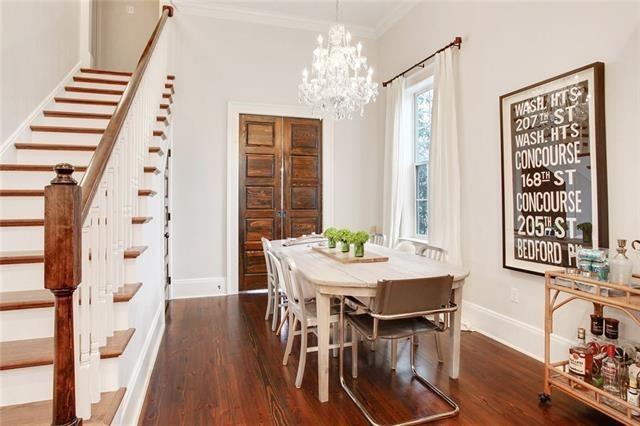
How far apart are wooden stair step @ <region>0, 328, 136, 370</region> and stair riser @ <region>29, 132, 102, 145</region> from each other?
6.60ft

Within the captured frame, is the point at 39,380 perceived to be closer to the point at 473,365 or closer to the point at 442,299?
the point at 442,299

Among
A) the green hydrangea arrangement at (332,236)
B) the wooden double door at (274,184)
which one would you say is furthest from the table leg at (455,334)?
the wooden double door at (274,184)

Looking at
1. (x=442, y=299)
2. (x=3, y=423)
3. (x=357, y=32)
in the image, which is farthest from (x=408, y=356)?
(x=357, y=32)

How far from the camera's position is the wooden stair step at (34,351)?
1583 mm

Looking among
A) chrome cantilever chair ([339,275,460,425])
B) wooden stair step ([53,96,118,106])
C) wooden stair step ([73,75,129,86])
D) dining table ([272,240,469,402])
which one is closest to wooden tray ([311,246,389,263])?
dining table ([272,240,469,402])

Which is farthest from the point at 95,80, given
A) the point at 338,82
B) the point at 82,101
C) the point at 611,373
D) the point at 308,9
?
the point at 611,373

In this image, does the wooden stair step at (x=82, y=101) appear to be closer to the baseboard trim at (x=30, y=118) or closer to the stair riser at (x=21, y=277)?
the baseboard trim at (x=30, y=118)

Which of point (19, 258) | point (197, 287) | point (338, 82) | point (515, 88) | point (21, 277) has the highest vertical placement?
point (338, 82)

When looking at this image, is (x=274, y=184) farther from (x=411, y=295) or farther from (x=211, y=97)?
(x=411, y=295)

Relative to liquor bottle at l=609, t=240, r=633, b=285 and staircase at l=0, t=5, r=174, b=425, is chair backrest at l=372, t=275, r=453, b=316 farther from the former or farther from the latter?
staircase at l=0, t=5, r=174, b=425

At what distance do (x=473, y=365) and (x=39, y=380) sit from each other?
2729mm

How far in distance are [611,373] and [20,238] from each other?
3.51 m

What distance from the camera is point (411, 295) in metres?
2.07

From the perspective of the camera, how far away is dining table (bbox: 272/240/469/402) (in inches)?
85.9
